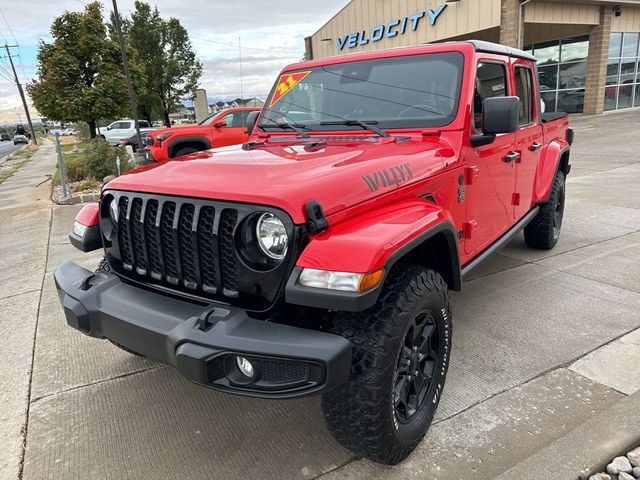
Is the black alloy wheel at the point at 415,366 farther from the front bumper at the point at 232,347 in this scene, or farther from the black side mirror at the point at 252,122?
the black side mirror at the point at 252,122

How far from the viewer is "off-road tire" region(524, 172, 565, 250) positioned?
4.69 metres

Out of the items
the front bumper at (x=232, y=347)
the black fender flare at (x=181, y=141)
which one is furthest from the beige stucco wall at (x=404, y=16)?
the front bumper at (x=232, y=347)

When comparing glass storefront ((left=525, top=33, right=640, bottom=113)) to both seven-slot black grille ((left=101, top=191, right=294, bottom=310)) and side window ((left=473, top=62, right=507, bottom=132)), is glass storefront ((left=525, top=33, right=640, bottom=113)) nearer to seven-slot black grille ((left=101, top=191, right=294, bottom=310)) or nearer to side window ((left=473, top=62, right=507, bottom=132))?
side window ((left=473, top=62, right=507, bottom=132))

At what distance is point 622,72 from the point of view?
20.2 m

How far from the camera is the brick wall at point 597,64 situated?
18.3m

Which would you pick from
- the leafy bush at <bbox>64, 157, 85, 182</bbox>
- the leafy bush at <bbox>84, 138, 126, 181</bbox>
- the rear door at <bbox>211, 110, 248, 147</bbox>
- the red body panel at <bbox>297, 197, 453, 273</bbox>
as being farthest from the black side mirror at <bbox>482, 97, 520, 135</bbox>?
the leafy bush at <bbox>64, 157, 85, 182</bbox>

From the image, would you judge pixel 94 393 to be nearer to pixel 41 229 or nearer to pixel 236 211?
pixel 236 211

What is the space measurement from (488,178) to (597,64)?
19.3 meters

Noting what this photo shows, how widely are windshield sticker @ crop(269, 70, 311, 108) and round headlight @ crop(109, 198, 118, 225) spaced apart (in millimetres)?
1565

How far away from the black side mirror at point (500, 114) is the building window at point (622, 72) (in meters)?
20.6

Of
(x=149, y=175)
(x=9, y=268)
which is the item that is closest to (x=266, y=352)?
(x=149, y=175)

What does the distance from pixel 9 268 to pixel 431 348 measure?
5.01 metres

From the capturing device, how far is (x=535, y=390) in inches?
105

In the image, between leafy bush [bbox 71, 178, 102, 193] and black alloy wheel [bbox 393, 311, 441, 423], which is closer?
black alloy wheel [bbox 393, 311, 441, 423]
